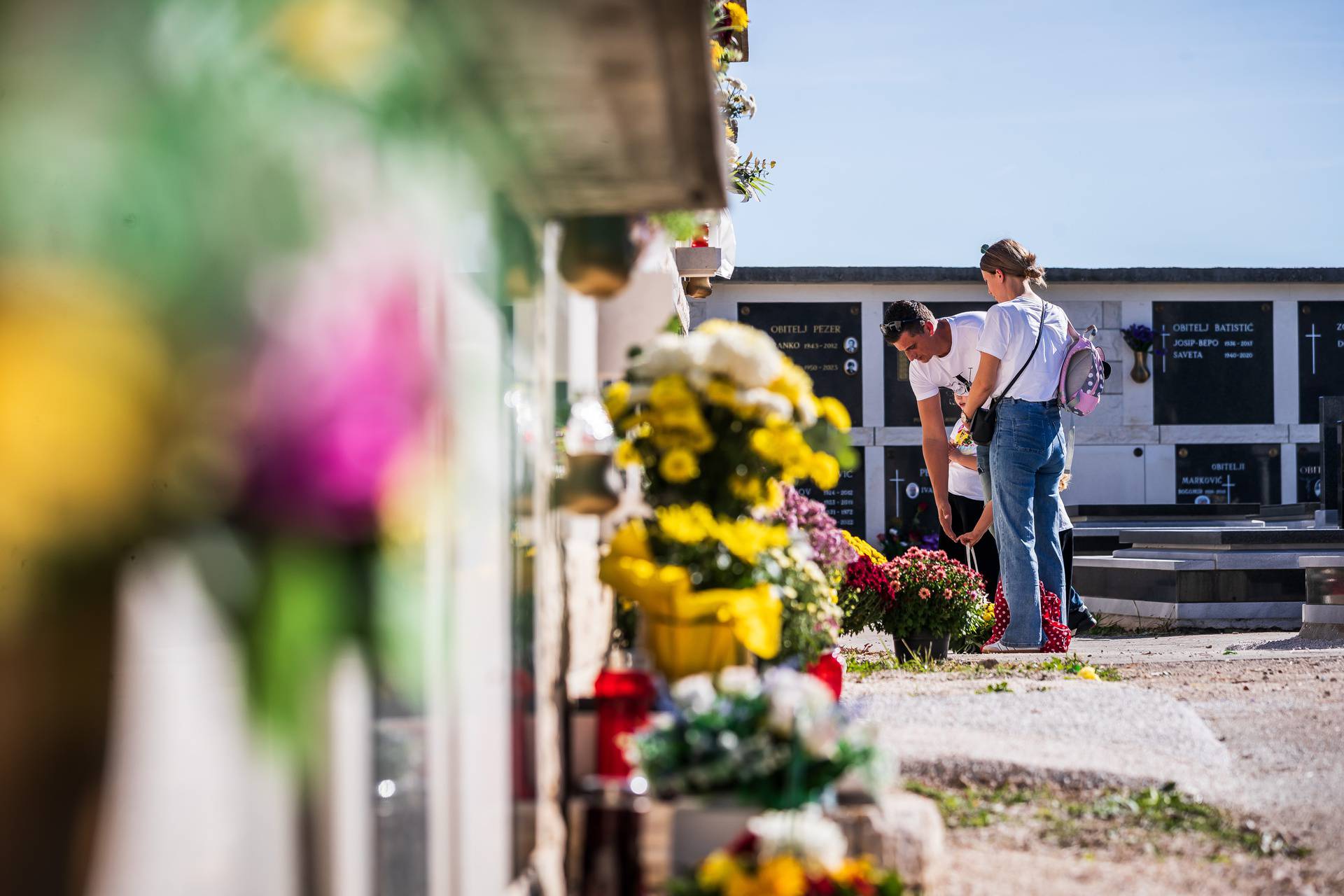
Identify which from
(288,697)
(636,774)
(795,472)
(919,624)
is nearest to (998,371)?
(919,624)

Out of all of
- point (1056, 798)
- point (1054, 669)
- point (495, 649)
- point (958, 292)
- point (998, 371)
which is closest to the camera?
point (495, 649)

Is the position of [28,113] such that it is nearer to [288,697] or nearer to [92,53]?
[92,53]

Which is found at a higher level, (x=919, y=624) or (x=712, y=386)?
(x=712, y=386)

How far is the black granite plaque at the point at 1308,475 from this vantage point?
14430mm

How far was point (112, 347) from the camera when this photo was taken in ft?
4.28

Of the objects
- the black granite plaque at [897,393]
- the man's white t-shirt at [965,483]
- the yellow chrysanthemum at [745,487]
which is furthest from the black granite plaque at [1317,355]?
the yellow chrysanthemum at [745,487]

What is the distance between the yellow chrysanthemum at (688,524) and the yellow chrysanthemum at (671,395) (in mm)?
220

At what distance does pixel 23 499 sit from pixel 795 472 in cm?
179

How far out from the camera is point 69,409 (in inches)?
51.3

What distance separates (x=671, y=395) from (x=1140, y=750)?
2176mm

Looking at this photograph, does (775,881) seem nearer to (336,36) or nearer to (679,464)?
(679,464)

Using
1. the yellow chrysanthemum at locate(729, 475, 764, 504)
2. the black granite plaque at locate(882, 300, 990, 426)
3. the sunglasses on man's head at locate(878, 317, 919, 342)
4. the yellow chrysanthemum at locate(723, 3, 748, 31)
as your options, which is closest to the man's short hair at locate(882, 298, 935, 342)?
the sunglasses on man's head at locate(878, 317, 919, 342)

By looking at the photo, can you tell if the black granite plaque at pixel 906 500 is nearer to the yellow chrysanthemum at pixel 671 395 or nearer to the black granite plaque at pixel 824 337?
the black granite plaque at pixel 824 337

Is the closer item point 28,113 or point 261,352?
point 28,113
